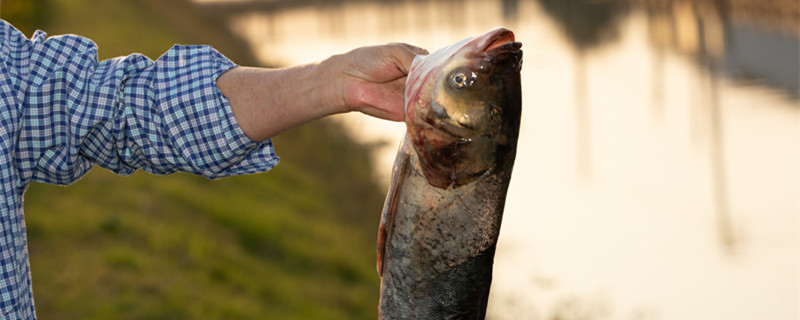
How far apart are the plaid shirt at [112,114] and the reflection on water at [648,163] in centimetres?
763

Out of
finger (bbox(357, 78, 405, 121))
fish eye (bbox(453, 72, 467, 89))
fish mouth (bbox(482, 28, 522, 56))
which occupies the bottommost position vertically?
finger (bbox(357, 78, 405, 121))

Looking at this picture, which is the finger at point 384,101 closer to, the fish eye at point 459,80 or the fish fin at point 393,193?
the fish fin at point 393,193

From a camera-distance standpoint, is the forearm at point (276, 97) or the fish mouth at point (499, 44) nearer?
the fish mouth at point (499, 44)

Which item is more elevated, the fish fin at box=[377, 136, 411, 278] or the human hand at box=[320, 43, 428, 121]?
the human hand at box=[320, 43, 428, 121]

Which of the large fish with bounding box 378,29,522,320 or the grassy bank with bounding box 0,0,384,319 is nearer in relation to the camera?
the large fish with bounding box 378,29,522,320

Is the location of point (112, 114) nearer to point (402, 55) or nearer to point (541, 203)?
point (402, 55)

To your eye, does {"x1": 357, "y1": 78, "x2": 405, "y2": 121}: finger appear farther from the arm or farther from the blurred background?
the blurred background

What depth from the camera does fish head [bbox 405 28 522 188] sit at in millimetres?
2051

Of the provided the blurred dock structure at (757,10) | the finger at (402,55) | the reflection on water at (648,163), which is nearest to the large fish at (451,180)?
the finger at (402,55)

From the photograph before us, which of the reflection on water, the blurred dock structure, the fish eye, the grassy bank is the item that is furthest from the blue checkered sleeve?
the blurred dock structure

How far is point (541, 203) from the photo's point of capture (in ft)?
45.5

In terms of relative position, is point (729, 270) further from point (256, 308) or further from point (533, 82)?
point (533, 82)

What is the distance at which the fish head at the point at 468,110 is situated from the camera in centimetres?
205

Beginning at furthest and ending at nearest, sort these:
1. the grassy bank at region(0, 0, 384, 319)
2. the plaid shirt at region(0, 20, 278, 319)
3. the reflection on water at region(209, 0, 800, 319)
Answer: the reflection on water at region(209, 0, 800, 319)
the grassy bank at region(0, 0, 384, 319)
the plaid shirt at region(0, 20, 278, 319)
